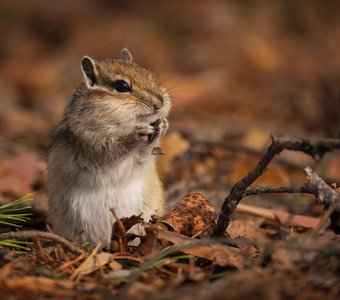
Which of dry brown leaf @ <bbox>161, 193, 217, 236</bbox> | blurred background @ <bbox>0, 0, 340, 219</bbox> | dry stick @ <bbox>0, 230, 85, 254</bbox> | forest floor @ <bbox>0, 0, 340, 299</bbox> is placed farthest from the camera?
blurred background @ <bbox>0, 0, 340, 219</bbox>

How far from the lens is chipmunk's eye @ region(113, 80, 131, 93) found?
4262 millimetres

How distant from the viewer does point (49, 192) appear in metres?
4.38

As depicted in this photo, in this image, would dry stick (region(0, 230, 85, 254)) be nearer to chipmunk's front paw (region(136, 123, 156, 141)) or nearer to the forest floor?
the forest floor

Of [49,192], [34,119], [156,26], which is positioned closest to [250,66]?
[156,26]

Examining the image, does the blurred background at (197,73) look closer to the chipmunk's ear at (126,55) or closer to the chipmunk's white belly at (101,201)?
the chipmunk's ear at (126,55)

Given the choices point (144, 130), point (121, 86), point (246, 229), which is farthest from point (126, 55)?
point (246, 229)

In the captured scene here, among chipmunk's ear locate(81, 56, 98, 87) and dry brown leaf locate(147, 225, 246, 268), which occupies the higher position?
chipmunk's ear locate(81, 56, 98, 87)

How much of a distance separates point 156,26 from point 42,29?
87.6 inches

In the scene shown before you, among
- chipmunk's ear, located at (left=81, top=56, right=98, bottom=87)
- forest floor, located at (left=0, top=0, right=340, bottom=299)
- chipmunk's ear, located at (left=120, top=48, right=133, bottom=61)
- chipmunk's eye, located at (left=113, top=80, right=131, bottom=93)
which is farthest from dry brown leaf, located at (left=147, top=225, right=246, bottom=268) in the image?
chipmunk's ear, located at (left=120, top=48, right=133, bottom=61)

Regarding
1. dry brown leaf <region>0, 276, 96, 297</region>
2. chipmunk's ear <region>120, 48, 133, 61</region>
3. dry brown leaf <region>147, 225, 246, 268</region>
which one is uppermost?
chipmunk's ear <region>120, 48, 133, 61</region>

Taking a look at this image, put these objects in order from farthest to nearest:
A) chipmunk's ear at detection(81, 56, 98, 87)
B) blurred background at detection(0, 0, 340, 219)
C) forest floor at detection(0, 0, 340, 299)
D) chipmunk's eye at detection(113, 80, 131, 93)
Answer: blurred background at detection(0, 0, 340, 219)
chipmunk's ear at detection(81, 56, 98, 87)
chipmunk's eye at detection(113, 80, 131, 93)
forest floor at detection(0, 0, 340, 299)

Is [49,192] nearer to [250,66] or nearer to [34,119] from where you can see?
[34,119]

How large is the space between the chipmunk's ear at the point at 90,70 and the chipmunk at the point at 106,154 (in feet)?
0.07

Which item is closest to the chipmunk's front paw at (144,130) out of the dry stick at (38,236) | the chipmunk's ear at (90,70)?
the chipmunk's ear at (90,70)
